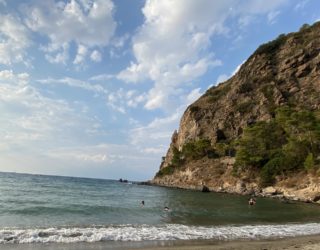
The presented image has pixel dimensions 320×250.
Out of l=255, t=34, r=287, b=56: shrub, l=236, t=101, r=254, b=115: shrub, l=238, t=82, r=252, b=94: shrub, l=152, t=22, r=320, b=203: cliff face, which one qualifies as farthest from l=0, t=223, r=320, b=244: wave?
l=255, t=34, r=287, b=56: shrub

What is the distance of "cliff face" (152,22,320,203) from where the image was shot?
95.2 meters

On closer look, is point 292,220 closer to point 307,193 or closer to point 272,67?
point 307,193

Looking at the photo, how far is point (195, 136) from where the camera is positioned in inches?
4884

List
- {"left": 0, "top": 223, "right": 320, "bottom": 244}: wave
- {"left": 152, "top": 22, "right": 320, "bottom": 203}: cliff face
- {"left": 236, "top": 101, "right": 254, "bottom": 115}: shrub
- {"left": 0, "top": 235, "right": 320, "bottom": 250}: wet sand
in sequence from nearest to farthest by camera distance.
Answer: {"left": 0, "top": 235, "right": 320, "bottom": 250}: wet sand, {"left": 0, "top": 223, "right": 320, "bottom": 244}: wave, {"left": 152, "top": 22, "right": 320, "bottom": 203}: cliff face, {"left": 236, "top": 101, "right": 254, "bottom": 115}: shrub

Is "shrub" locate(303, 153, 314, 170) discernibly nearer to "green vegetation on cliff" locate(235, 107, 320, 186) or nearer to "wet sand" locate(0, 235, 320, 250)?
"green vegetation on cliff" locate(235, 107, 320, 186)

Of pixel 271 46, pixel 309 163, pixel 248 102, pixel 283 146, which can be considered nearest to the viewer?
pixel 309 163

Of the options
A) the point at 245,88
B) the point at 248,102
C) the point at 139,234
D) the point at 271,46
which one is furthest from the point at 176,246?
the point at 271,46

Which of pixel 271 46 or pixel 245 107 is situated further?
pixel 271 46

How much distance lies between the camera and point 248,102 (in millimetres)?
114812

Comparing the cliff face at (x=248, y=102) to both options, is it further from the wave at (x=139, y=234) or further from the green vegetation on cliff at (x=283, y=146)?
the wave at (x=139, y=234)

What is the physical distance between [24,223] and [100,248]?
1048 centimetres

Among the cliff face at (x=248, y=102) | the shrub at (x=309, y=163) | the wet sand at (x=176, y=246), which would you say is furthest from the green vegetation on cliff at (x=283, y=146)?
the wet sand at (x=176, y=246)

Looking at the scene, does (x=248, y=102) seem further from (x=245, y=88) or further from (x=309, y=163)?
(x=309, y=163)

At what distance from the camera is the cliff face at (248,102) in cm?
9525
